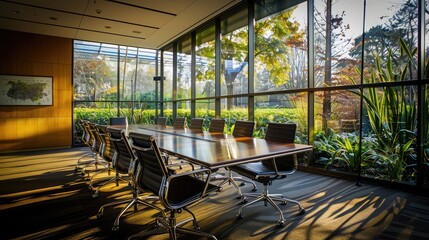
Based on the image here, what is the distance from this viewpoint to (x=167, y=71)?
30.6 ft

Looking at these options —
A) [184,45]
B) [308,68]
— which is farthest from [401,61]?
[184,45]

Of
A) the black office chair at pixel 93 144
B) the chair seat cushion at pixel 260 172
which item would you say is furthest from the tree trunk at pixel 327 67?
the black office chair at pixel 93 144

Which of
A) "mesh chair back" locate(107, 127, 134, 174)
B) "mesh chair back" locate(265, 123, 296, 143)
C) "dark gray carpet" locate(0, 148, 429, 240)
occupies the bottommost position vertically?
"dark gray carpet" locate(0, 148, 429, 240)

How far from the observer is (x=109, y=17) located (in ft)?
20.4

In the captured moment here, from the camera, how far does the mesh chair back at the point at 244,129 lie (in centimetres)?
374

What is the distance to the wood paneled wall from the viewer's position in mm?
7199

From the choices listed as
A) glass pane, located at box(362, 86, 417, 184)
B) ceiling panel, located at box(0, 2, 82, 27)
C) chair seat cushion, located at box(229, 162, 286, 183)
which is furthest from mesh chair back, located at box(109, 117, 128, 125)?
glass pane, located at box(362, 86, 417, 184)

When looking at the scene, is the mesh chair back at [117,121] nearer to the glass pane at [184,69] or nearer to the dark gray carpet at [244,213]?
the glass pane at [184,69]

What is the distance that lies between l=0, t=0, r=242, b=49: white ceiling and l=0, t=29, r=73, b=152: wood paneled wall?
14.9 inches

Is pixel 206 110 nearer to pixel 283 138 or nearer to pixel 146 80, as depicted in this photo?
pixel 146 80

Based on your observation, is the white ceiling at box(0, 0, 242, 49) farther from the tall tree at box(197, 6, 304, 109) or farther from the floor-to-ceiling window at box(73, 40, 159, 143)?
the tall tree at box(197, 6, 304, 109)

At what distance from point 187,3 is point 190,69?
2646mm

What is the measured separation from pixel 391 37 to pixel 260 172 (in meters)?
3.08

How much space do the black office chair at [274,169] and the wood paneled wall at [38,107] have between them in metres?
6.97
